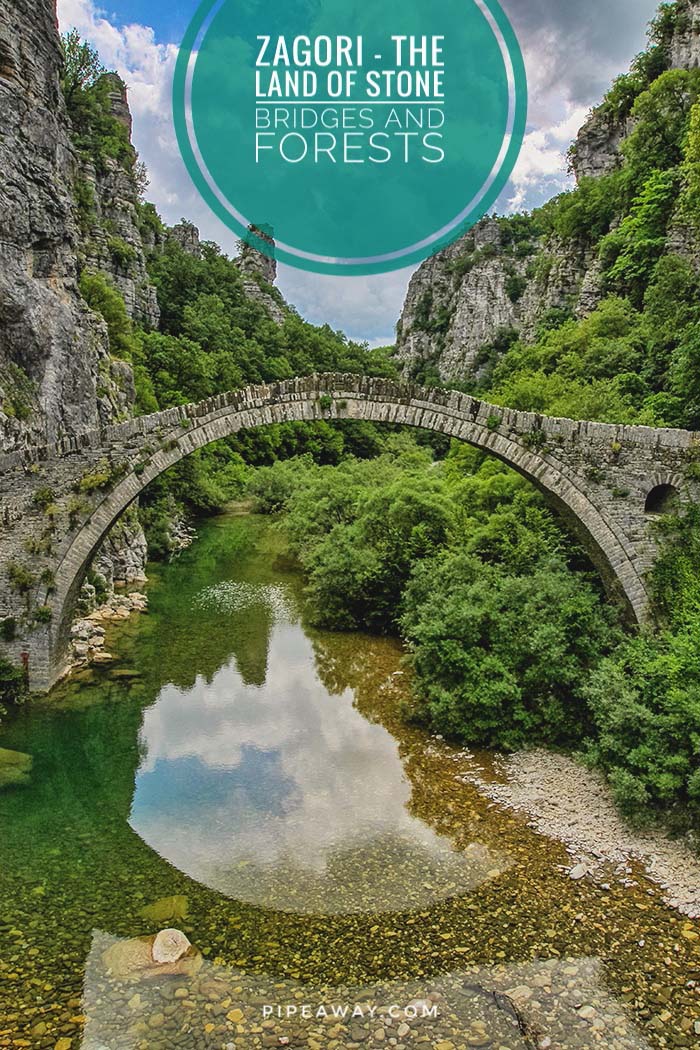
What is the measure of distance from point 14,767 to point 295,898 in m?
4.93

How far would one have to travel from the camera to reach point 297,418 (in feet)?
37.3

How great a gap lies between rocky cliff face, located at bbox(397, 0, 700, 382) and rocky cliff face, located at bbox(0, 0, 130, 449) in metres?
18.2

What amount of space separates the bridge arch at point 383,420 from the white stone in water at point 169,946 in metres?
6.46

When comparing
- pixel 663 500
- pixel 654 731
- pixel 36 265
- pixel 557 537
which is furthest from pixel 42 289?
pixel 654 731

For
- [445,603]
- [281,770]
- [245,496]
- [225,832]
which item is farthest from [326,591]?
[245,496]

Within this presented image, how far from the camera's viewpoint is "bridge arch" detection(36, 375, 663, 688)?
1082cm

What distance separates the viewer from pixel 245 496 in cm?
3947

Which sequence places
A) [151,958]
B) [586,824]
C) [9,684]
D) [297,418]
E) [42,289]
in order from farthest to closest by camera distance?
[42,289] → [297,418] → [9,684] → [586,824] → [151,958]

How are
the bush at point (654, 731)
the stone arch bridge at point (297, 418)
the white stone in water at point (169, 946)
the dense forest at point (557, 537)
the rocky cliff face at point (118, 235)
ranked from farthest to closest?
the rocky cliff face at point (118, 235) → the stone arch bridge at point (297, 418) → the dense forest at point (557, 537) → the bush at point (654, 731) → the white stone in water at point (169, 946)

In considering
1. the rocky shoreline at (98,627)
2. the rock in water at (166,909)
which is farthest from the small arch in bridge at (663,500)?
the rocky shoreline at (98,627)

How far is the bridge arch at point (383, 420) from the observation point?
10820mm

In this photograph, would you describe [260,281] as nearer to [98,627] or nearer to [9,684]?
[98,627]

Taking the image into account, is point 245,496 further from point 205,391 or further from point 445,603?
point 445,603

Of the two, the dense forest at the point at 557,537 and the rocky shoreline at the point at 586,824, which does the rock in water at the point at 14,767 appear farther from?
the rocky shoreline at the point at 586,824
